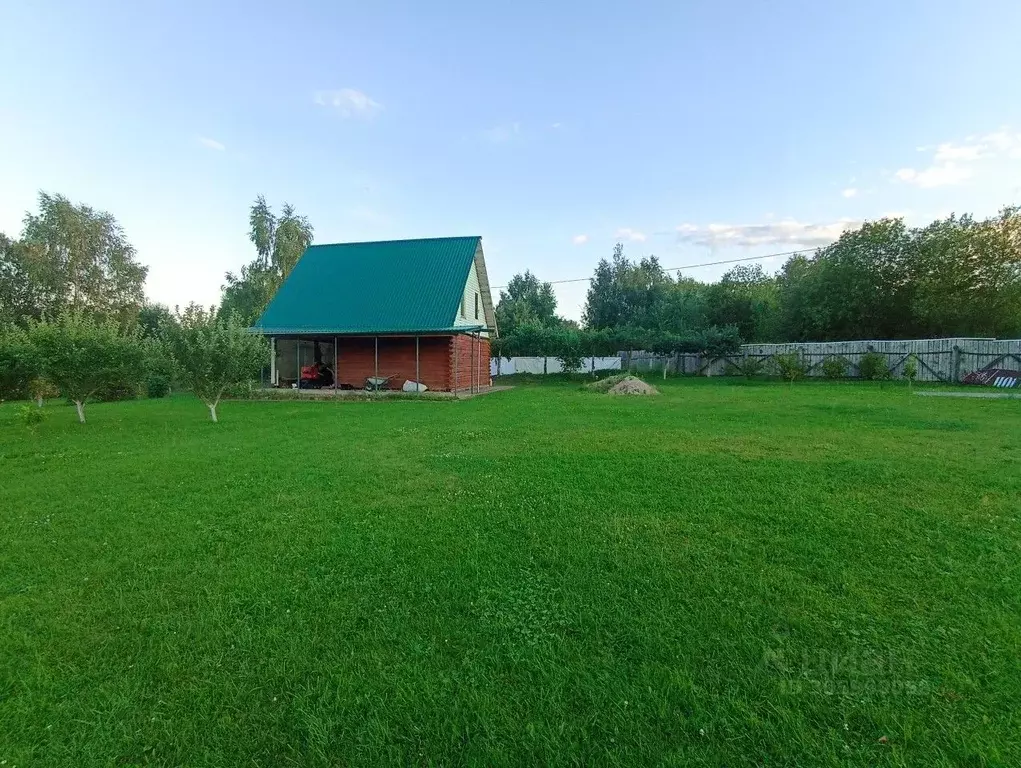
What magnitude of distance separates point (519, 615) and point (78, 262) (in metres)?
38.5

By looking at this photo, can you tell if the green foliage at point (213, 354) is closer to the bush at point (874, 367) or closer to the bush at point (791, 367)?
the bush at point (791, 367)

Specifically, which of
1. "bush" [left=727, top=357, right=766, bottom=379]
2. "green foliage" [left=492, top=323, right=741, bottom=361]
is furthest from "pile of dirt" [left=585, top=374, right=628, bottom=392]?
"bush" [left=727, top=357, right=766, bottom=379]

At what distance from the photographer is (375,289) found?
20797 millimetres

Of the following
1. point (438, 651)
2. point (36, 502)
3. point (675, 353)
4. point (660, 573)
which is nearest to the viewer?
point (438, 651)

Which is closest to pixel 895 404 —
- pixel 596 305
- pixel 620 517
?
pixel 620 517

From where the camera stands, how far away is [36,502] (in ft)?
17.3

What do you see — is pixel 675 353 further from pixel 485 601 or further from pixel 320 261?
pixel 485 601

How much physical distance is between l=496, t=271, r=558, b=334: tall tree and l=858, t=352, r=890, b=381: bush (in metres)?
20.5

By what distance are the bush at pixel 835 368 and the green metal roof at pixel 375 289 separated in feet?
54.6

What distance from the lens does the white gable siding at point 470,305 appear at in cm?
1975

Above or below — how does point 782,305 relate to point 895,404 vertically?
above

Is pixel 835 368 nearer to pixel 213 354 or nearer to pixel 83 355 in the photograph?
pixel 213 354

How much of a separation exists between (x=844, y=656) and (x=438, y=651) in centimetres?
201

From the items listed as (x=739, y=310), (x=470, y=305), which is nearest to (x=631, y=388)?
(x=470, y=305)
